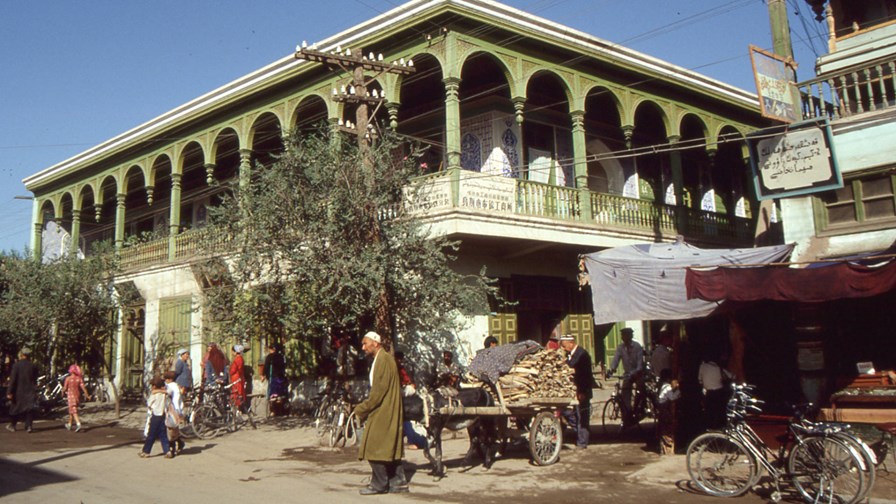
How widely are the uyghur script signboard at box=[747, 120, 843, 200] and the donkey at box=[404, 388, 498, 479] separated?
256 inches

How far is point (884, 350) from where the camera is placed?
10781mm

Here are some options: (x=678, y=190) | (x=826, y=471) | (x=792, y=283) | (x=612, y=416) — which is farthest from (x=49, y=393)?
(x=826, y=471)

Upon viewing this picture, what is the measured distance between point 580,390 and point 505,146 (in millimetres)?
7574

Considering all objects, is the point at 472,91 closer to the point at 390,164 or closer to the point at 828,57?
the point at 390,164

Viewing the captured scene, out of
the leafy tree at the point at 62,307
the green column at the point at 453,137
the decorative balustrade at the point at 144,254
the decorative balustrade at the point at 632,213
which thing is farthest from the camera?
the decorative balustrade at the point at 144,254

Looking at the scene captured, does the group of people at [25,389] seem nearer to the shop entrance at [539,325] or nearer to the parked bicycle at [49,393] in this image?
the parked bicycle at [49,393]

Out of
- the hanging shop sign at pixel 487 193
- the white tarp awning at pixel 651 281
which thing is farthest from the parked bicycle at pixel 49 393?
the white tarp awning at pixel 651 281

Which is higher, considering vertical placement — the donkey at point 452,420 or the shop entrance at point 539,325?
the shop entrance at point 539,325

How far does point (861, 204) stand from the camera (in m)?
11.9

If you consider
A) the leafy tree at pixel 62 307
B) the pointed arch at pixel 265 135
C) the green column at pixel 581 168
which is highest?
the pointed arch at pixel 265 135

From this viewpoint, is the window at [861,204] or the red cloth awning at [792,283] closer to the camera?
the red cloth awning at [792,283]

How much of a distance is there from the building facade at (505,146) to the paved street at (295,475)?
12.7 feet

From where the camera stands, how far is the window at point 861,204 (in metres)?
11.7

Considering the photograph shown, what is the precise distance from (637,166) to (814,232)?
29.7 ft
